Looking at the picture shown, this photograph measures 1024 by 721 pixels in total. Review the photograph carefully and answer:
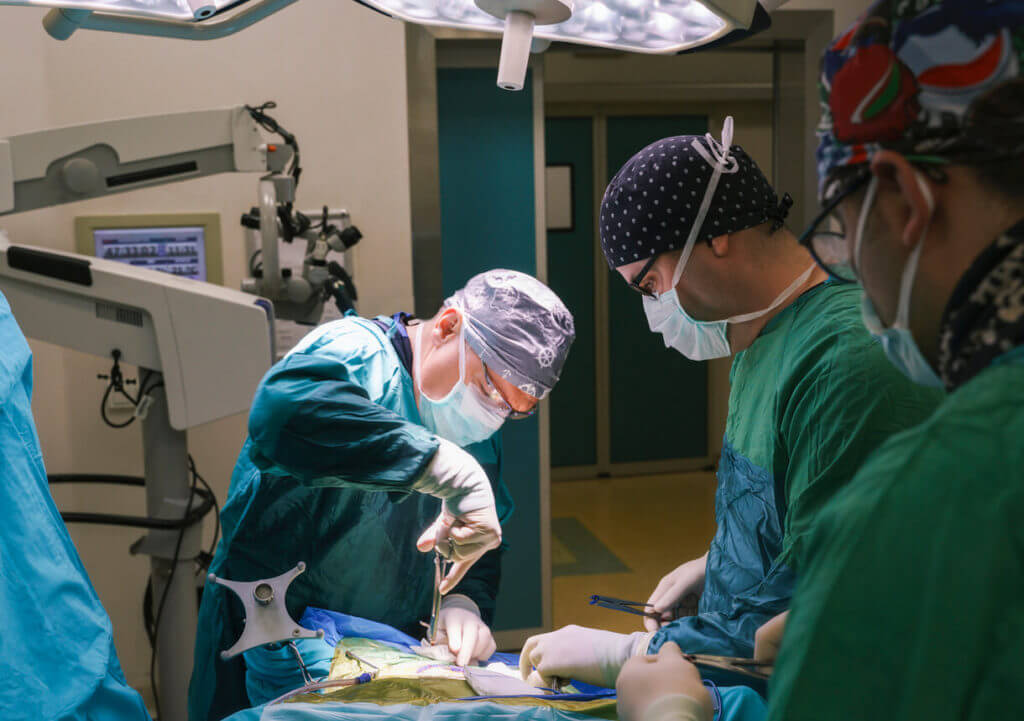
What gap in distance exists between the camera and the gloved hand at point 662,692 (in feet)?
3.03

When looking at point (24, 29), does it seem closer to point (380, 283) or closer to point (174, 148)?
point (174, 148)

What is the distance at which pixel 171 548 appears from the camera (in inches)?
86.6

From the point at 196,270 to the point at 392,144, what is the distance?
777 millimetres

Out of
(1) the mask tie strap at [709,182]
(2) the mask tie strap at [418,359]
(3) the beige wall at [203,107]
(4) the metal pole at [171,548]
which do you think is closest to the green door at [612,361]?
(3) the beige wall at [203,107]

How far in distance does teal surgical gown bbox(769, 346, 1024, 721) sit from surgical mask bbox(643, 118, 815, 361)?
790 mm

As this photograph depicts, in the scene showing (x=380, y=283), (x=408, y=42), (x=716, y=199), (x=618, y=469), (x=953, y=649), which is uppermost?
(x=408, y=42)

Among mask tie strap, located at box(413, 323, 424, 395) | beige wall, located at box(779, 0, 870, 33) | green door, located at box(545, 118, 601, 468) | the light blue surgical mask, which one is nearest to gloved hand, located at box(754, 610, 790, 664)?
the light blue surgical mask

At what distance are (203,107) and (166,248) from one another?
0.48m

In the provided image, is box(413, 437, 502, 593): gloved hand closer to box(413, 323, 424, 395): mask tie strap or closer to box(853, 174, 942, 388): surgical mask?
box(413, 323, 424, 395): mask tie strap

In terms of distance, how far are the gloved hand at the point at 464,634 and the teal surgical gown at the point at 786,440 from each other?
1.40 ft

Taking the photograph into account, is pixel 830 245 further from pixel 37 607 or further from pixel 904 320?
pixel 37 607

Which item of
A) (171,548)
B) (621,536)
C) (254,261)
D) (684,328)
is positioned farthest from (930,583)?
(621,536)

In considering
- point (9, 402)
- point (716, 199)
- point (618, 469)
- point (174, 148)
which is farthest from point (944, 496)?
point (618, 469)

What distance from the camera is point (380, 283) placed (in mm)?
3020
